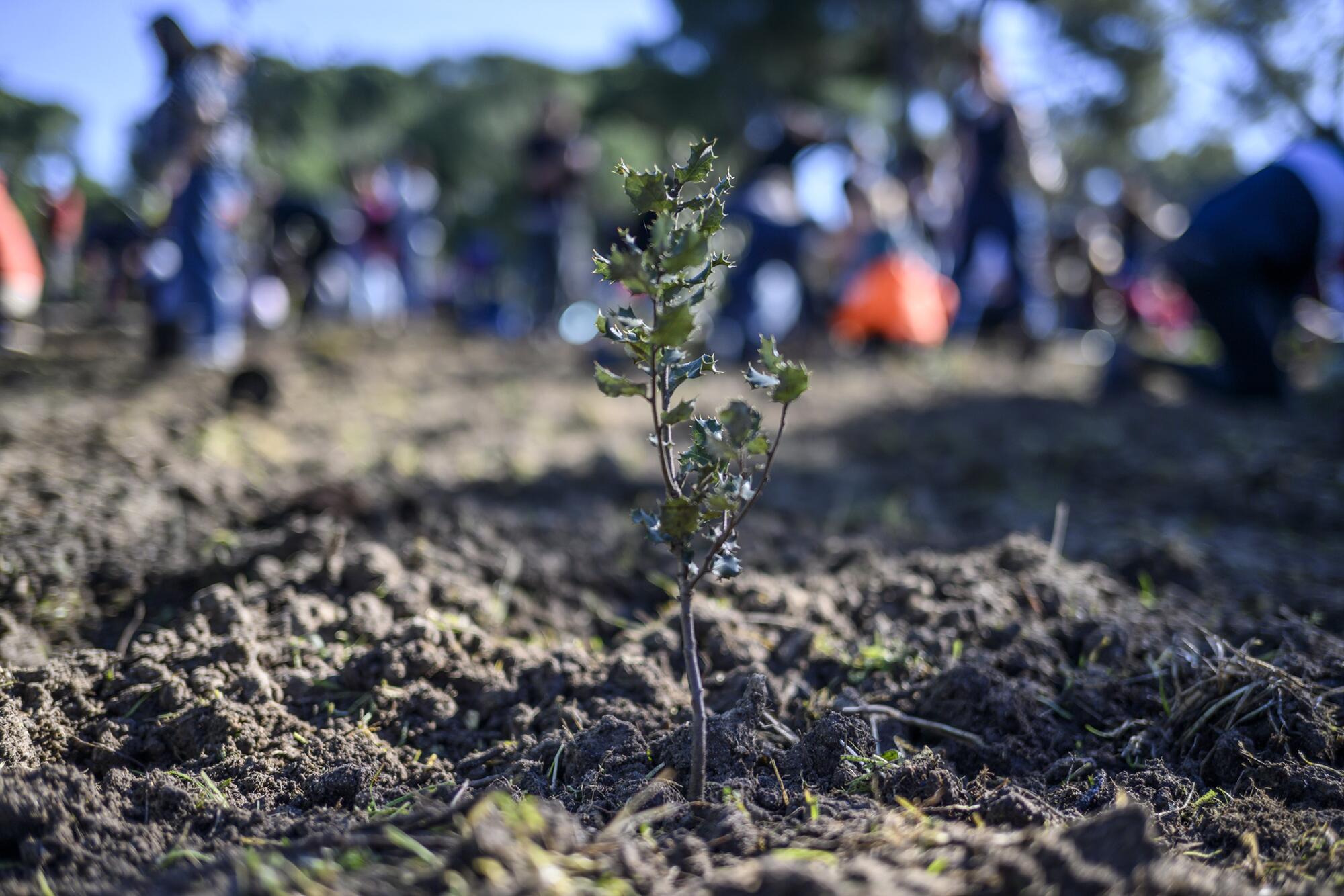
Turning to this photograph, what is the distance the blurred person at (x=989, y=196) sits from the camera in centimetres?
677

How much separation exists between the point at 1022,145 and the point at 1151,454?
12.2ft

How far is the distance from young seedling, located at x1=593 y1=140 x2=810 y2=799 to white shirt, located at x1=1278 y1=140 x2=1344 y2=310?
4.12m

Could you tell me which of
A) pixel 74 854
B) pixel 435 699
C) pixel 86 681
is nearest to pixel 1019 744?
pixel 435 699

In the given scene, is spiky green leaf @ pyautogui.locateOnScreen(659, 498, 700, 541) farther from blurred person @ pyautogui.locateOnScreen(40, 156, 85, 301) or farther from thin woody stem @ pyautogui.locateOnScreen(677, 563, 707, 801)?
blurred person @ pyautogui.locateOnScreen(40, 156, 85, 301)

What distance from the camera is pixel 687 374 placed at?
53.6 inches

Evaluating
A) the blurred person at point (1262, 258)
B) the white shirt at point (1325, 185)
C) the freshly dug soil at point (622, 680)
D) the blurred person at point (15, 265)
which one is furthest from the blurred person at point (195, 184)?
the white shirt at point (1325, 185)

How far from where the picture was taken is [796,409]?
5082 mm

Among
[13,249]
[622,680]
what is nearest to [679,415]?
[622,680]

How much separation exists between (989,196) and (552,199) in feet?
12.9

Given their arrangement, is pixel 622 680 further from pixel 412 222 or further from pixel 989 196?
pixel 412 222

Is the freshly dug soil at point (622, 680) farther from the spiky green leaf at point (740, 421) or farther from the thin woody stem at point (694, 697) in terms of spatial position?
the spiky green leaf at point (740, 421)

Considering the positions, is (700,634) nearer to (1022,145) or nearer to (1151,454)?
(1151,454)

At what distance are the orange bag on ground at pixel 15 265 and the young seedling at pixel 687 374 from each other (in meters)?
4.56

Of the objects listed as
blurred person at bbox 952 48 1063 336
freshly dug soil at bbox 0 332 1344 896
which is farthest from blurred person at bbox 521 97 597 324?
freshly dug soil at bbox 0 332 1344 896
